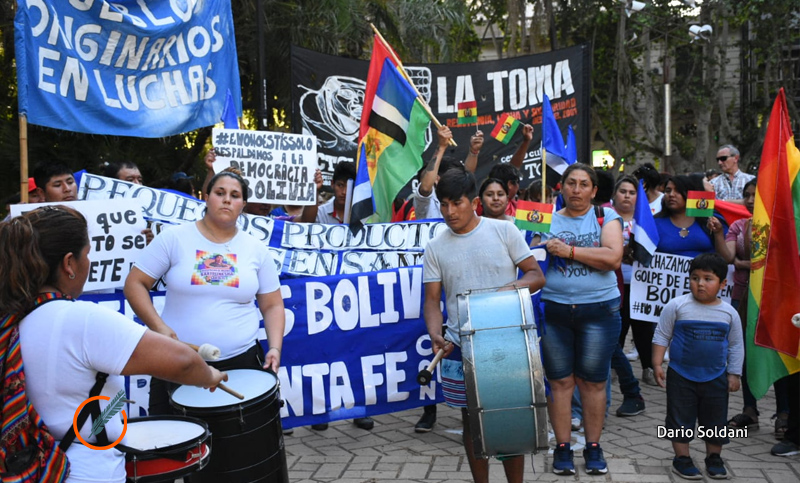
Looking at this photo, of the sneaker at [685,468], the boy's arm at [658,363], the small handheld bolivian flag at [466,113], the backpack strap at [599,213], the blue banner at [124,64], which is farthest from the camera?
the small handheld bolivian flag at [466,113]

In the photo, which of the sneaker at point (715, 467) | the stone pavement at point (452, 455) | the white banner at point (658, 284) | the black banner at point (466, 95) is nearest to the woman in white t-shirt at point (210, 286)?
the stone pavement at point (452, 455)

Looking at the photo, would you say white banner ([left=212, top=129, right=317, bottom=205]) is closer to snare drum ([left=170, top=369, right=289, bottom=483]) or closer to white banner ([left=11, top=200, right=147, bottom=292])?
white banner ([left=11, top=200, right=147, bottom=292])

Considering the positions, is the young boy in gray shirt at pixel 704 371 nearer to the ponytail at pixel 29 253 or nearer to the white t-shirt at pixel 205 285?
the white t-shirt at pixel 205 285

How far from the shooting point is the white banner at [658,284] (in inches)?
253

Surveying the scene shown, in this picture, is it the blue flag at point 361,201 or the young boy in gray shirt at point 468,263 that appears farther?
the blue flag at point 361,201

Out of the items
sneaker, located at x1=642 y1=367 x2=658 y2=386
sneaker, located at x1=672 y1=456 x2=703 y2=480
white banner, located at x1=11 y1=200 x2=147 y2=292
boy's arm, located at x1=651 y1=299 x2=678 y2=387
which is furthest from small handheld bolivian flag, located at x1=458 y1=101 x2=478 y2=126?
sneaker, located at x1=672 y1=456 x2=703 y2=480

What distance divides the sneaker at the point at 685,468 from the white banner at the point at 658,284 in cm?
183

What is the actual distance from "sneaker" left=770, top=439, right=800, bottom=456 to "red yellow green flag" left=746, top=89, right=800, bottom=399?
1.18 feet

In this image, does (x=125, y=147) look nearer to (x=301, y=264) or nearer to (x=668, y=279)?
(x=301, y=264)

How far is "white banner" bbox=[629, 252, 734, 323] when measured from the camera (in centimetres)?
643

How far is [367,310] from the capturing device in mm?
5781

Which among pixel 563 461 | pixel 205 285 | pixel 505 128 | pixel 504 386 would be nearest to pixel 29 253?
pixel 205 285

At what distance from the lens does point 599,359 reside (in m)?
4.87

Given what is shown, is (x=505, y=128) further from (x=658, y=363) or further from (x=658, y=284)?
(x=658, y=363)
